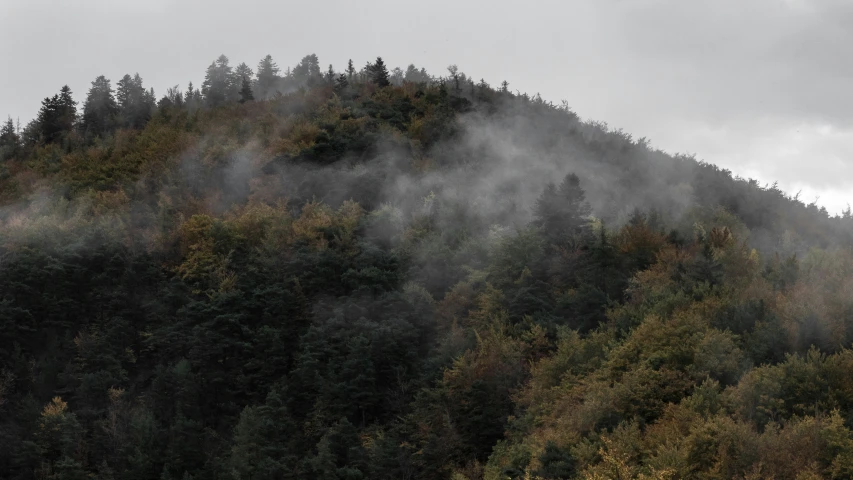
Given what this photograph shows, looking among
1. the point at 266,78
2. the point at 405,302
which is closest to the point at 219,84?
the point at 266,78

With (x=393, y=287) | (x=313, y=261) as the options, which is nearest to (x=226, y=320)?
(x=313, y=261)

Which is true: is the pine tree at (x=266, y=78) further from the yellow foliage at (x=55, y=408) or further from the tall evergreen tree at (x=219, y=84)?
the yellow foliage at (x=55, y=408)

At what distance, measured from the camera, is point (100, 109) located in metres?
85.3

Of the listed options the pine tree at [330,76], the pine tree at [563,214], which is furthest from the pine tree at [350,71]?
the pine tree at [563,214]

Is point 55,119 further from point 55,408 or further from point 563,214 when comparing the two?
point 563,214

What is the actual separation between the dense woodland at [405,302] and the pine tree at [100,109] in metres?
0.73

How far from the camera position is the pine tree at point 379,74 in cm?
8600

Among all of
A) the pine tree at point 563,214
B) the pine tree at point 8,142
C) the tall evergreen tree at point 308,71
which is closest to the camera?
the pine tree at point 563,214

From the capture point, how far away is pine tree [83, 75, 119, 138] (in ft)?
269

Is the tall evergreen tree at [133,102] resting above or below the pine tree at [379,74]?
below

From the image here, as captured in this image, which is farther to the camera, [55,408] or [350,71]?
[350,71]

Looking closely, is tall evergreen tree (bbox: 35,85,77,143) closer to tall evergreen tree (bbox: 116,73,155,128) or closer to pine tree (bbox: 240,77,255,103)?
tall evergreen tree (bbox: 116,73,155,128)

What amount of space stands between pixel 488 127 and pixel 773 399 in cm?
4872

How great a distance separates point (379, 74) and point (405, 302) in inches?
1636
